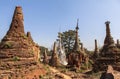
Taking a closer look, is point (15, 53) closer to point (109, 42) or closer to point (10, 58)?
point (10, 58)

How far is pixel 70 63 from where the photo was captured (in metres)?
45.3

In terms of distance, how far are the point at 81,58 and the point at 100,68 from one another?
40.9 ft

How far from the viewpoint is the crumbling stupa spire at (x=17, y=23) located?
23.2 m

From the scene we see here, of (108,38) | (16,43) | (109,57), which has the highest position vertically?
(108,38)

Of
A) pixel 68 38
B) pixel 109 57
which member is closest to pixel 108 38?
pixel 109 57

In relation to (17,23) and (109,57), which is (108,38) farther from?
(17,23)

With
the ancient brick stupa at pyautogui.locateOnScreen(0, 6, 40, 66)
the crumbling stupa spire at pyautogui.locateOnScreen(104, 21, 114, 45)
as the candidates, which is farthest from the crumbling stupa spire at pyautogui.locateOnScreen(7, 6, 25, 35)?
the crumbling stupa spire at pyautogui.locateOnScreen(104, 21, 114, 45)

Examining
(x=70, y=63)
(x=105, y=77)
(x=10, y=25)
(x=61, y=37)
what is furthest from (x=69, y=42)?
(x=105, y=77)

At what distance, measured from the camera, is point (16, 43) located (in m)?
22.4

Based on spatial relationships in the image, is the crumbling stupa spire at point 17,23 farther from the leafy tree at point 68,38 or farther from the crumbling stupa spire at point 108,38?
the leafy tree at point 68,38

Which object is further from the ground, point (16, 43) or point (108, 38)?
point (108, 38)

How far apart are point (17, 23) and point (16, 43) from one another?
1.91 meters

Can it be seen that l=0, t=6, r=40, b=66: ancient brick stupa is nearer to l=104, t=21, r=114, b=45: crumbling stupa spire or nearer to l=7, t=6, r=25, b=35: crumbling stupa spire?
l=7, t=6, r=25, b=35: crumbling stupa spire

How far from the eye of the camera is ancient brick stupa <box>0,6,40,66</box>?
71.7 feet
